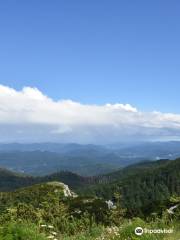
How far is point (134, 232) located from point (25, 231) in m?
3.13

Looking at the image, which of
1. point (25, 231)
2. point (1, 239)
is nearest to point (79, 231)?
point (25, 231)

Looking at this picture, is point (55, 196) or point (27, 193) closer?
point (55, 196)

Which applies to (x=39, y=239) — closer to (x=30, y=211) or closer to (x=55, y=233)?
(x=55, y=233)

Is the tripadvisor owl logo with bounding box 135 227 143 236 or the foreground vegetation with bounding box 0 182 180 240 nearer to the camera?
the tripadvisor owl logo with bounding box 135 227 143 236

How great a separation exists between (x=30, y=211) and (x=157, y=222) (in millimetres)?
5056

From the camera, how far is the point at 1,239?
1046 cm

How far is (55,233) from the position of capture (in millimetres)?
12188

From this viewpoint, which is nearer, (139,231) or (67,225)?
(139,231)

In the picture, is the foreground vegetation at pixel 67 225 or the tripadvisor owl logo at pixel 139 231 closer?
the tripadvisor owl logo at pixel 139 231

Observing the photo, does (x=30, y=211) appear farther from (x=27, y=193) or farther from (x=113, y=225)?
(x=27, y=193)

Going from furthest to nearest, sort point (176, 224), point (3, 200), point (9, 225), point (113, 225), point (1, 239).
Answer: point (3, 200) < point (113, 225) < point (176, 224) < point (9, 225) < point (1, 239)

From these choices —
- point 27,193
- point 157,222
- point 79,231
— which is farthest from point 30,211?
A: point 27,193

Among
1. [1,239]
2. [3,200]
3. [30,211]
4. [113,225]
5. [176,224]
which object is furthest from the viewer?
[3,200]

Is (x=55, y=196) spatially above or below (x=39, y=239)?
above
